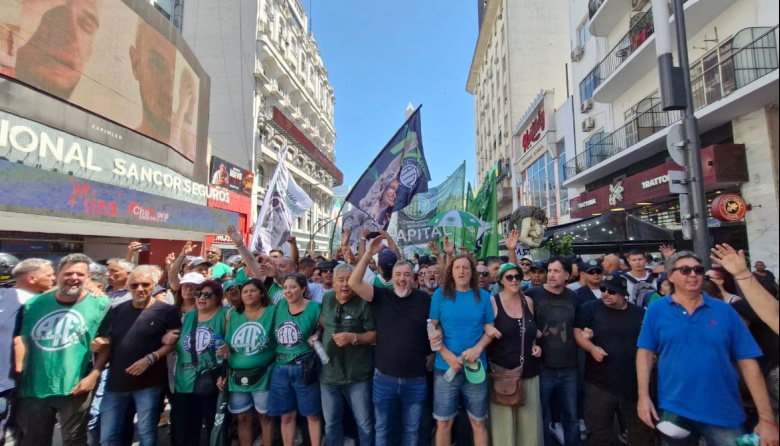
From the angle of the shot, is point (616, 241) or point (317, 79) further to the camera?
point (317, 79)

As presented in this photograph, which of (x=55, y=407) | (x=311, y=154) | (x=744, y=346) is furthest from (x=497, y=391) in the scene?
(x=311, y=154)

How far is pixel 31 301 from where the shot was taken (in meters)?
3.12

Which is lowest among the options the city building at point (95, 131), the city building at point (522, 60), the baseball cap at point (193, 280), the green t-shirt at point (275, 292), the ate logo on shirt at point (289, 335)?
the ate logo on shirt at point (289, 335)

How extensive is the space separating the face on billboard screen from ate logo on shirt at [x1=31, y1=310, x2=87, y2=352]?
11.2m

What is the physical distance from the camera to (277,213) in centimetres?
713

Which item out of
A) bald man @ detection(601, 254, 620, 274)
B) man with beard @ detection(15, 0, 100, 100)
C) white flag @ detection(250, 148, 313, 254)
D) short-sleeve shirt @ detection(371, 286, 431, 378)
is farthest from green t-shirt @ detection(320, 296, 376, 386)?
man with beard @ detection(15, 0, 100, 100)

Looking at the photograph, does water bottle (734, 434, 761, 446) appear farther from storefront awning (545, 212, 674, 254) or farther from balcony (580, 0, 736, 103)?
balcony (580, 0, 736, 103)

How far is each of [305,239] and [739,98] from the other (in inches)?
1362

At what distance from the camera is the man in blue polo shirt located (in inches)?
90.0

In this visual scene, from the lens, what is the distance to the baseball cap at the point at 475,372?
126 inches

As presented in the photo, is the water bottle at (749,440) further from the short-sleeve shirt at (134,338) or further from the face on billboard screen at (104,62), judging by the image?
the face on billboard screen at (104,62)

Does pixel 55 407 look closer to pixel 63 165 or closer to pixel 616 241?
pixel 616 241

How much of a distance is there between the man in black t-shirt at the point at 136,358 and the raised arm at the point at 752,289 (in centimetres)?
413

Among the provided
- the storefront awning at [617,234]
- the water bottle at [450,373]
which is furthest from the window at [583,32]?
the water bottle at [450,373]
